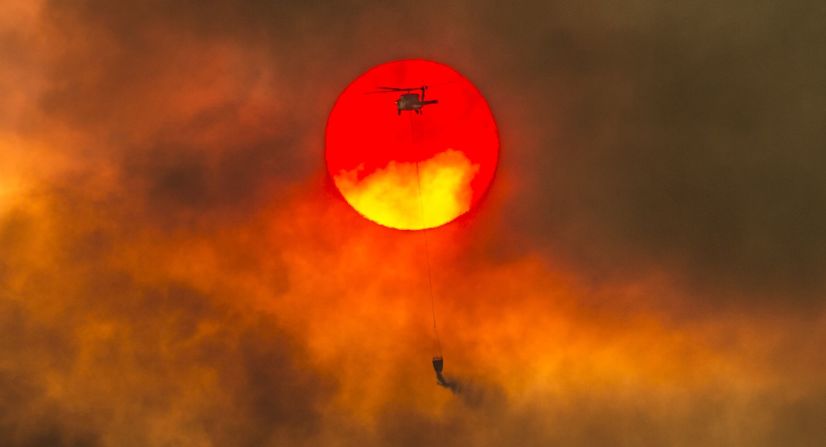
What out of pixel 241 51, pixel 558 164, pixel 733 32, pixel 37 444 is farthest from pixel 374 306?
pixel 733 32

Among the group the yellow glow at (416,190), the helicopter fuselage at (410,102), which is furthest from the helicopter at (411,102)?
the yellow glow at (416,190)

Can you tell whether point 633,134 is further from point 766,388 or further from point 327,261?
point 327,261

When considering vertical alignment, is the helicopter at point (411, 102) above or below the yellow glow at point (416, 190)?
above

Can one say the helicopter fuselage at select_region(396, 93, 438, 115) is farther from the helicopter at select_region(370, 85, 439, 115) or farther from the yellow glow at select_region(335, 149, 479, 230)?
the yellow glow at select_region(335, 149, 479, 230)

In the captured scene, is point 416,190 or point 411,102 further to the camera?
point 416,190

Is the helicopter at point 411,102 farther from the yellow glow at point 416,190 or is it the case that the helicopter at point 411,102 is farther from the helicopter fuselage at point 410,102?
the yellow glow at point 416,190

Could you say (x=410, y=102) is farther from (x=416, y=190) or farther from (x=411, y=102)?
(x=416, y=190)

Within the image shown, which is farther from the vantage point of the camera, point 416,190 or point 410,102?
point 416,190

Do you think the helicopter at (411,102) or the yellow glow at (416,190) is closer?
the helicopter at (411,102)

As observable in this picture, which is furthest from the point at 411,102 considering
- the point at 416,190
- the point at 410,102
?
the point at 416,190

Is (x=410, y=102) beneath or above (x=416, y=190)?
above
